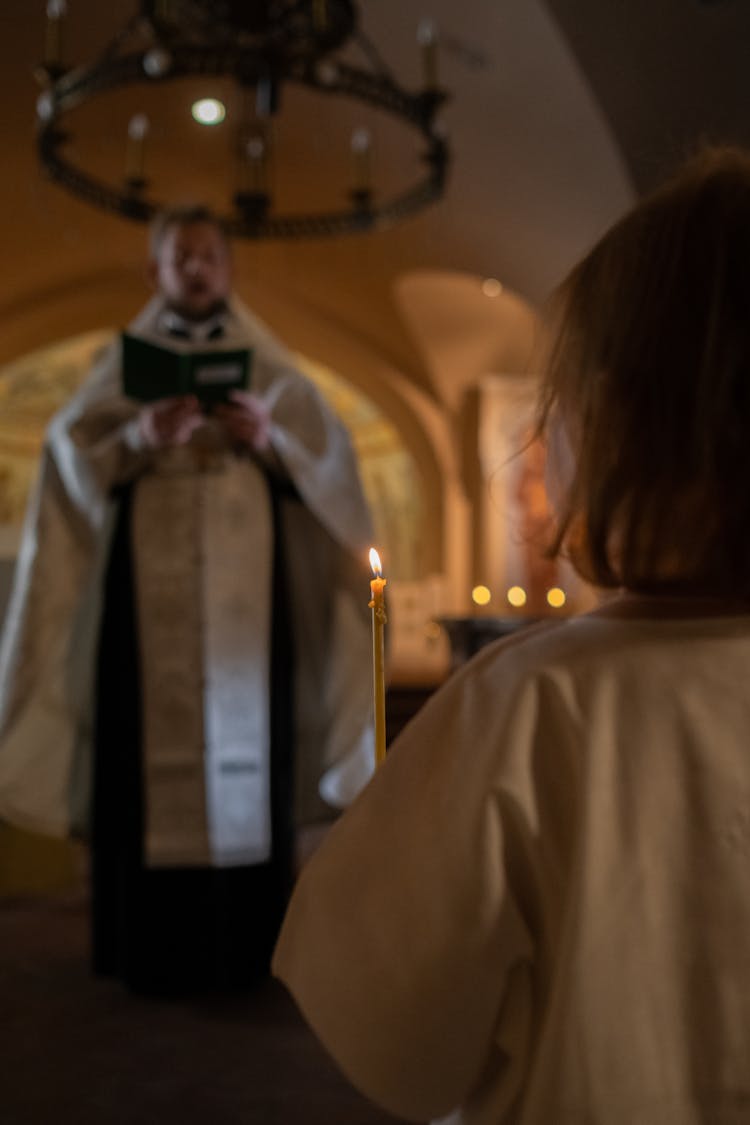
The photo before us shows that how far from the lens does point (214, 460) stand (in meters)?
3.35

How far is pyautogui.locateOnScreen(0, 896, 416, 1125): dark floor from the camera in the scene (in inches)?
92.0

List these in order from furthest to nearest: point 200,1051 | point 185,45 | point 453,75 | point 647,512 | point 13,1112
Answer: point 453,75 < point 185,45 < point 200,1051 < point 13,1112 < point 647,512

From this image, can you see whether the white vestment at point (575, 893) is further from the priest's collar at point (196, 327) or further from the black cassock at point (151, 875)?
the priest's collar at point (196, 327)

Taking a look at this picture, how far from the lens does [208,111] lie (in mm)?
6934

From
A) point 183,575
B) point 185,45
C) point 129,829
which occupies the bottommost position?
point 129,829

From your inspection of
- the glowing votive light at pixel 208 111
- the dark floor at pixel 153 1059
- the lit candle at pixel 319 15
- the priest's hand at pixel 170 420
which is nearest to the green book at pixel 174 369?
the priest's hand at pixel 170 420

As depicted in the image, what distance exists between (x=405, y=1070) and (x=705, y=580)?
0.44 metres

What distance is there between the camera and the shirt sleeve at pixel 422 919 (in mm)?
840

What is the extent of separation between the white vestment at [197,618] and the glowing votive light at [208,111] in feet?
12.7

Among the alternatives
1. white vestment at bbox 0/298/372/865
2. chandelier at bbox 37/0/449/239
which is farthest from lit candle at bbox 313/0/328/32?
white vestment at bbox 0/298/372/865

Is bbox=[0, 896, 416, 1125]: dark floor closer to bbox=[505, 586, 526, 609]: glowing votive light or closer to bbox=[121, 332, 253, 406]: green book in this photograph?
bbox=[121, 332, 253, 406]: green book

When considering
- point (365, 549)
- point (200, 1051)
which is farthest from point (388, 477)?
point (200, 1051)

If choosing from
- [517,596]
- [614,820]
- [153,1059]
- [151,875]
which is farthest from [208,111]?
[614,820]

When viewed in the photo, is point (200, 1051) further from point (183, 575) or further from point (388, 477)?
point (388, 477)
